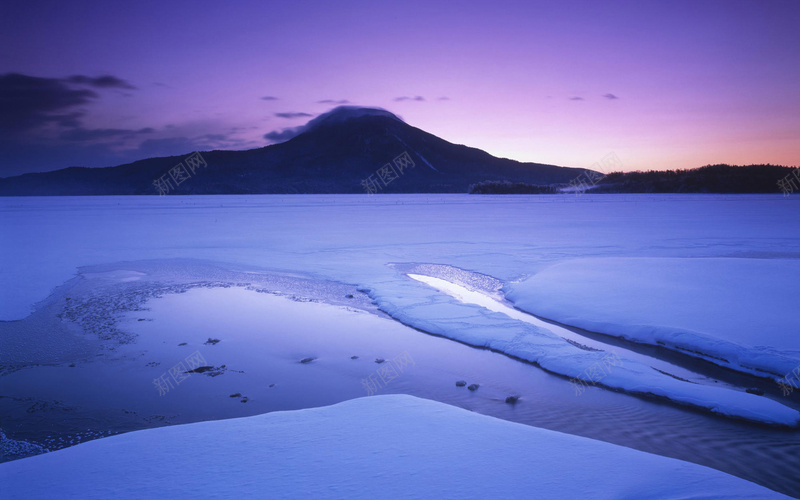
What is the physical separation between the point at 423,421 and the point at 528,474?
860 millimetres

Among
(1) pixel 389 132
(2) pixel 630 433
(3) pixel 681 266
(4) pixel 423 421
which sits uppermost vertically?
(1) pixel 389 132

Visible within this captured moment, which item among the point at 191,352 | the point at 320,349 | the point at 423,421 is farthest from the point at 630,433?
the point at 191,352

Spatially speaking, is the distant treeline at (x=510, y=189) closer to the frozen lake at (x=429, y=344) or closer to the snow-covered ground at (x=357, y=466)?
the frozen lake at (x=429, y=344)

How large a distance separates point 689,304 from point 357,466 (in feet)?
19.1

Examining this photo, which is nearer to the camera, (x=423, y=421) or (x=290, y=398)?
(x=423, y=421)

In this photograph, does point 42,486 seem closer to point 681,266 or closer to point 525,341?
point 525,341

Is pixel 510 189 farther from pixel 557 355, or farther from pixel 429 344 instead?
pixel 557 355

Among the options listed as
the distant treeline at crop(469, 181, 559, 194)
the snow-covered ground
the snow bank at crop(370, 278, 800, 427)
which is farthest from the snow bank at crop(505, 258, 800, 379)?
the distant treeline at crop(469, 181, 559, 194)

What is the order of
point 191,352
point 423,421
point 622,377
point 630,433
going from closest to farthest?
1. point 423,421
2. point 630,433
3. point 622,377
4. point 191,352

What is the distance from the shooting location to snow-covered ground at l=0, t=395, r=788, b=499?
225 cm

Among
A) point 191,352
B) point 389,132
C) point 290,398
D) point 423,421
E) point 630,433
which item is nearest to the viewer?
point 423,421

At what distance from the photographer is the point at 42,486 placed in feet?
7.52

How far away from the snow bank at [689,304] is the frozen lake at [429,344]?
30mm

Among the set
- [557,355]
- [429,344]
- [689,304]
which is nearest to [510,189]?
[689,304]
